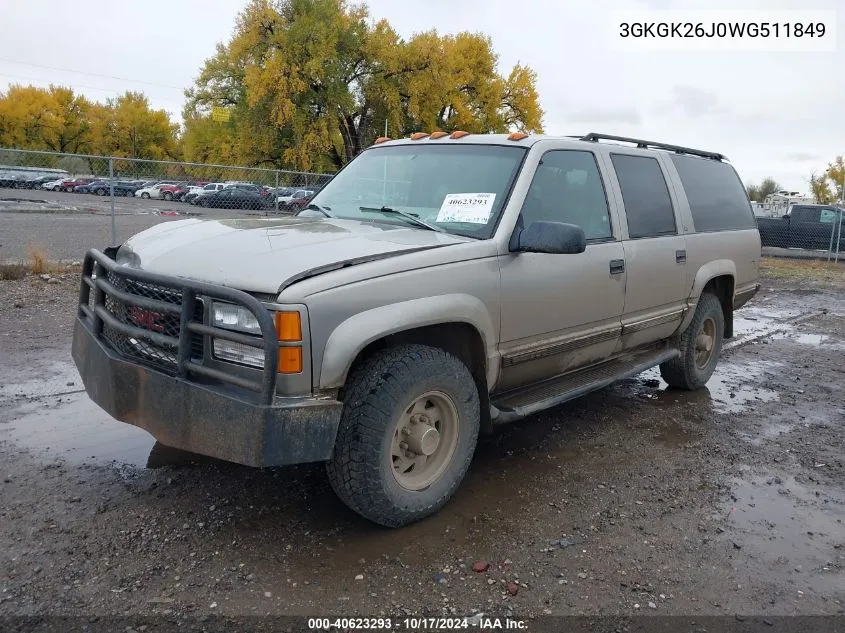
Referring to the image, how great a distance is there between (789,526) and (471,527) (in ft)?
5.45

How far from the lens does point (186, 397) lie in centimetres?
300

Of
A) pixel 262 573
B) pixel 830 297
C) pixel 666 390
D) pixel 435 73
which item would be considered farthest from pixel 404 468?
pixel 435 73

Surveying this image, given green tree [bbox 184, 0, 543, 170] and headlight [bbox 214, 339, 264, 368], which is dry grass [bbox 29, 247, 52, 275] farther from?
green tree [bbox 184, 0, 543, 170]

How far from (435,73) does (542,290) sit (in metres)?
41.0

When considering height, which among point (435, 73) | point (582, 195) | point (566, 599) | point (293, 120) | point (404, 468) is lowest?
point (566, 599)

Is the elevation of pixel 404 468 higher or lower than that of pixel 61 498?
→ higher

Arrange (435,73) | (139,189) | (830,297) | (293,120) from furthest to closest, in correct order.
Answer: (435,73) → (293,120) → (139,189) → (830,297)

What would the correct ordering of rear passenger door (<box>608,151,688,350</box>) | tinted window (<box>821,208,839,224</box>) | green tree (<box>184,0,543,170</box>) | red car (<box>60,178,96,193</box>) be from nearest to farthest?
rear passenger door (<box>608,151,688,350</box>) < tinted window (<box>821,208,839,224</box>) < red car (<box>60,178,96,193</box>) < green tree (<box>184,0,543,170</box>)

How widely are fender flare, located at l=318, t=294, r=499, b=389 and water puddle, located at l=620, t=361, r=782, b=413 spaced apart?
2816mm

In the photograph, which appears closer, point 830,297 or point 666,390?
point 666,390

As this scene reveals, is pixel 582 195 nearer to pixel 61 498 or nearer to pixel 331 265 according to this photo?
pixel 331 265

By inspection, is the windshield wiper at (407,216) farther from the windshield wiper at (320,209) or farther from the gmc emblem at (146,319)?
the gmc emblem at (146,319)

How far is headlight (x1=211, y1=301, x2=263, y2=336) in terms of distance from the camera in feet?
9.51

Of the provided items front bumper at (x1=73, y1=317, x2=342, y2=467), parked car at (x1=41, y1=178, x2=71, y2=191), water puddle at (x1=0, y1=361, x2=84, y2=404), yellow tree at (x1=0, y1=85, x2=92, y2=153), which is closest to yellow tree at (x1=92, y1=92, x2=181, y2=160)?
yellow tree at (x1=0, y1=85, x2=92, y2=153)
